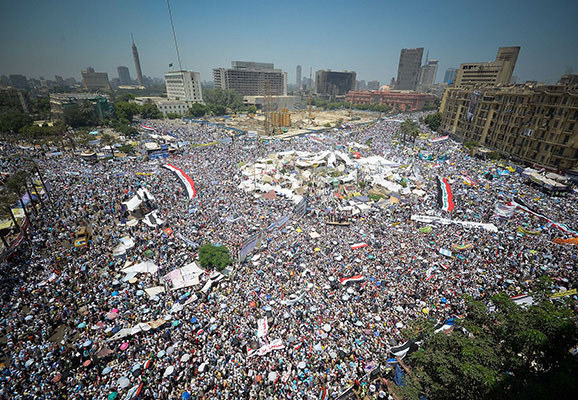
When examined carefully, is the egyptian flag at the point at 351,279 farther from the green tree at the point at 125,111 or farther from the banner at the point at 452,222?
the green tree at the point at 125,111

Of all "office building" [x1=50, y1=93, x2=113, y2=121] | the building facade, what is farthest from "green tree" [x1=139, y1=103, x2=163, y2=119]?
the building facade

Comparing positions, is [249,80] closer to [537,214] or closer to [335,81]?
[335,81]

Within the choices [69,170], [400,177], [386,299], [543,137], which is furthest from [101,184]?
[543,137]

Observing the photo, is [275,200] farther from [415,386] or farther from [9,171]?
[9,171]

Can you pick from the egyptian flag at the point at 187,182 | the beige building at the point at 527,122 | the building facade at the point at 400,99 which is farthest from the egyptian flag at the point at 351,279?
the building facade at the point at 400,99

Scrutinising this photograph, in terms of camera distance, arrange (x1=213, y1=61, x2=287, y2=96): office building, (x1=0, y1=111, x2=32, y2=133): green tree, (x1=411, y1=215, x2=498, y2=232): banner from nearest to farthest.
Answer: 1. (x1=411, y1=215, x2=498, y2=232): banner
2. (x1=0, y1=111, x2=32, y2=133): green tree
3. (x1=213, y1=61, x2=287, y2=96): office building

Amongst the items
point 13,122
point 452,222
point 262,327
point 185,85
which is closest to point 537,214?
point 452,222

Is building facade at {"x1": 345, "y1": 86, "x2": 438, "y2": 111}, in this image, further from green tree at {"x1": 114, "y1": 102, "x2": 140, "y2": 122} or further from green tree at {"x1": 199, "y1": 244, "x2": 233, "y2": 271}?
green tree at {"x1": 199, "y1": 244, "x2": 233, "y2": 271}
